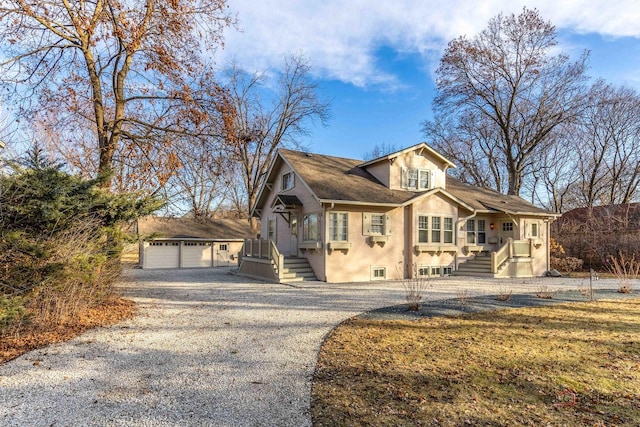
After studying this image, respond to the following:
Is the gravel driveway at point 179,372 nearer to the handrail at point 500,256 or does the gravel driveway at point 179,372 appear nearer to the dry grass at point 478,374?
the dry grass at point 478,374

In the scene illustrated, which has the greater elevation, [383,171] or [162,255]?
[383,171]

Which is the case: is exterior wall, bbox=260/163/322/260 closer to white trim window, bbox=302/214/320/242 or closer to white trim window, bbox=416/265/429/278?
white trim window, bbox=302/214/320/242

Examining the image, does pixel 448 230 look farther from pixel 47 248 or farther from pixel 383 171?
pixel 47 248

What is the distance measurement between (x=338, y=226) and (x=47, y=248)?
1063 centimetres

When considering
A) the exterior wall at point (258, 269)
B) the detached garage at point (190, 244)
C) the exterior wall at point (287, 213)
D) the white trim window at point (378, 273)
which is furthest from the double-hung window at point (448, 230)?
the detached garage at point (190, 244)

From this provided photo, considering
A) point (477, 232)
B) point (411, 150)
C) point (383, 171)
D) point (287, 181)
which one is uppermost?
point (411, 150)

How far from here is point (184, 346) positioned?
20.5 ft

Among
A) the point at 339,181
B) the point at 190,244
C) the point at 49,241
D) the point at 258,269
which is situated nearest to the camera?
the point at 49,241

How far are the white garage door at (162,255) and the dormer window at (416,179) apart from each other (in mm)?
17491

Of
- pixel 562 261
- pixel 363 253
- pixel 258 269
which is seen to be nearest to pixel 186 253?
pixel 258 269

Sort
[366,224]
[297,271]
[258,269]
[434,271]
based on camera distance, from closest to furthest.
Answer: [297,271] < [366,224] < [258,269] < [434,271]

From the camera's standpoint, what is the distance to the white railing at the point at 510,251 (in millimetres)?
18148

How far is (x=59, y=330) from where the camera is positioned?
7031 mm

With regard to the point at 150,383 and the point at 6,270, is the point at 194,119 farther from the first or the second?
the point at 150,383
